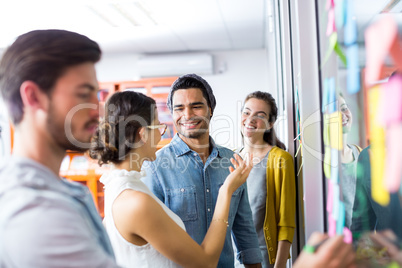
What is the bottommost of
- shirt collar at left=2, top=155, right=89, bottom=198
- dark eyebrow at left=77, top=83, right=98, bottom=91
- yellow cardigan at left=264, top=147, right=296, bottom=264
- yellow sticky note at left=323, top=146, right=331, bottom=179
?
yellow cardigan at left=264, top=147, right=296, bottom=264

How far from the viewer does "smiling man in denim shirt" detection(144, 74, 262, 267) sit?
4.29 feet

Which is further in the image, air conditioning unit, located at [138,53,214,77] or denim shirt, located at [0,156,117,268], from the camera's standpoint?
air conditioning unit, located at [138,53,214,77]

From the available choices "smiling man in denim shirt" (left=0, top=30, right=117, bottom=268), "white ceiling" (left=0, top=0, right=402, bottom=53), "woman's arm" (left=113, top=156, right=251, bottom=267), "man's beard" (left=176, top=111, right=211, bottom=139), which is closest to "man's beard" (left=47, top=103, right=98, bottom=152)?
"smiling man in denim shirt" (left=0, top=30, right=117, bottom=268)

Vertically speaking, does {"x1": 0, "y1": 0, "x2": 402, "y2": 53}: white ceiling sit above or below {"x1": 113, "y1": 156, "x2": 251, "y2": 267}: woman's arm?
above

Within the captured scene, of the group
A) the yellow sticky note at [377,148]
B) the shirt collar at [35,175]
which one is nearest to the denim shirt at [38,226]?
the shirt collar at [35,175]

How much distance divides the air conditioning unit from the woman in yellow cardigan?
342 cm

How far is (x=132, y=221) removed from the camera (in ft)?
2.94

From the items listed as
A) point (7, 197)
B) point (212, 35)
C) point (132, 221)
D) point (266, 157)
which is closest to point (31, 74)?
point (7, 197)

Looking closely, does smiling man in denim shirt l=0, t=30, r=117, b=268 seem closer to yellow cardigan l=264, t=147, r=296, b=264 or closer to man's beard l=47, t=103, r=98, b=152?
man's beard l=47, t=103, r=98, b=152

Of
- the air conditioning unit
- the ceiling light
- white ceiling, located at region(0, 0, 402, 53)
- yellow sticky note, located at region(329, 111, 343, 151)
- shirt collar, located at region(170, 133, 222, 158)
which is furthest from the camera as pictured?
the air conditioning unit

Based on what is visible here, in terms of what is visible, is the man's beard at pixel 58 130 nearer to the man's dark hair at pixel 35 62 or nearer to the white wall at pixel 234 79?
the man's dark hair at pixel 35 62

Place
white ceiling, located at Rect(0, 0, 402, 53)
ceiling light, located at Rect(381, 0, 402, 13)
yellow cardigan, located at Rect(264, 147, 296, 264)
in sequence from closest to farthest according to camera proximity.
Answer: ceiling light, located at Rect(381, 0, 402, 13)
yellow cardigan, located at Rect(264, 147, 296, 264)
white ceiling, located at Rect(0, 0, 402, 53)

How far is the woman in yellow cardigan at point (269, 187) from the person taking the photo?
1595 mm

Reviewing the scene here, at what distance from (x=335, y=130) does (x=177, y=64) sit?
4711 millimetres
